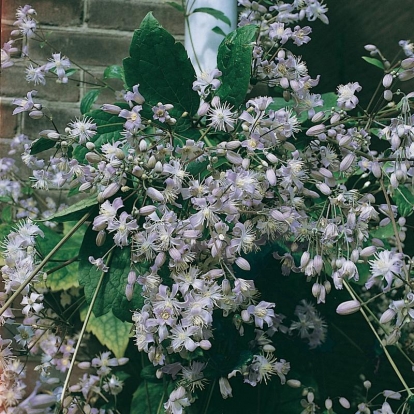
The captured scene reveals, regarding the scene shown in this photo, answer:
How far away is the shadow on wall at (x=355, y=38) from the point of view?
3.93 ft

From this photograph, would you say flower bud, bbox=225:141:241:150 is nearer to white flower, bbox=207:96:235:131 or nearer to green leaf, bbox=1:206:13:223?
white flower, bbox=207:96:235:131

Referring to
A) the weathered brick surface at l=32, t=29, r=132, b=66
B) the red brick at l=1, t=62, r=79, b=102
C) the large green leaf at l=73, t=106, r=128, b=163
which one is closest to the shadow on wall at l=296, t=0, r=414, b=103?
the weathered brick surface at l=32, t=29, r=132, b=66

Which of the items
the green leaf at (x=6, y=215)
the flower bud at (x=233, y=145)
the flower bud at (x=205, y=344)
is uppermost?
the flower bud at (x=233, y=145)

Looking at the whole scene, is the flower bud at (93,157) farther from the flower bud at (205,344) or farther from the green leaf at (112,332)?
the green leaf at (112,332)

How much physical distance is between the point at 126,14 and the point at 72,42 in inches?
5.6

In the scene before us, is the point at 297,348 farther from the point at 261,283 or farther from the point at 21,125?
the point at 21,125

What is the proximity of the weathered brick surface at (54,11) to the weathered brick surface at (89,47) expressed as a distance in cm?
3

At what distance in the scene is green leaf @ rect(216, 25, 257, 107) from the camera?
68cm

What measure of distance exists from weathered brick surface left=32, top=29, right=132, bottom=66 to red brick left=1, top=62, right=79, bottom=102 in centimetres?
5

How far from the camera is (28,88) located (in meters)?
1.15

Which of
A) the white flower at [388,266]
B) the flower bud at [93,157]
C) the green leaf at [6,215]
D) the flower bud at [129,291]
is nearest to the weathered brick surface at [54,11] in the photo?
the green leaf at [6,215]

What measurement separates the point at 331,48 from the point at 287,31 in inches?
23.0

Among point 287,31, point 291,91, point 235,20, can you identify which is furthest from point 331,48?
point 291,91

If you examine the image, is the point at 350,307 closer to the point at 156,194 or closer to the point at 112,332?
the point at 156,194
